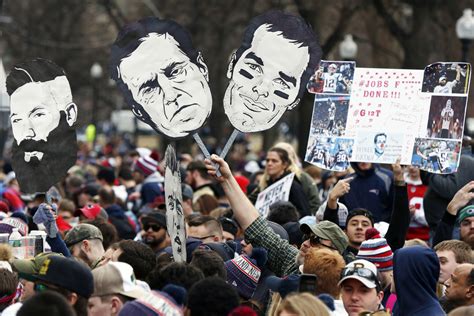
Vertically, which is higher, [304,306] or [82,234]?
[304,306]

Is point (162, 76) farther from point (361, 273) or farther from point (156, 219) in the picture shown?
point (156, 219)

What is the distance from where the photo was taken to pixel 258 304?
7.91 m

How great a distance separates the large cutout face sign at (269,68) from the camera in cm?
903

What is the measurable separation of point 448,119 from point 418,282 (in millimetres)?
2881

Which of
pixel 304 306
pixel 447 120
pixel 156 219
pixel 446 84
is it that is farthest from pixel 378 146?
pixel 304 306

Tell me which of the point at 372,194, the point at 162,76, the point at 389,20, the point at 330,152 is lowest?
the point at 372,194

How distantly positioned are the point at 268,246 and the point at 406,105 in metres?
2.03

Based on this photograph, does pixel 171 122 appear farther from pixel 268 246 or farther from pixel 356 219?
pixel 356 219

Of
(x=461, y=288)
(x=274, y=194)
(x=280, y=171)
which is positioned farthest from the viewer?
(x=280, y=171)

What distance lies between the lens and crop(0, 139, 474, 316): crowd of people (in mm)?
6598

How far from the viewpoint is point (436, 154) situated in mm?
9812

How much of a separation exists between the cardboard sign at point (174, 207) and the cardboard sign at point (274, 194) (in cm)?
386

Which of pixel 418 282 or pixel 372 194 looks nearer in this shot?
pixel 418 282

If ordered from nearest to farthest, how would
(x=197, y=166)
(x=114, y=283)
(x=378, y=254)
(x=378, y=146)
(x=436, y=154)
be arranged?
(x=114, y=283) < (x=378, y=254) < (x=436, y=154) < (x=378, y=146) < (x=197, y=166)
